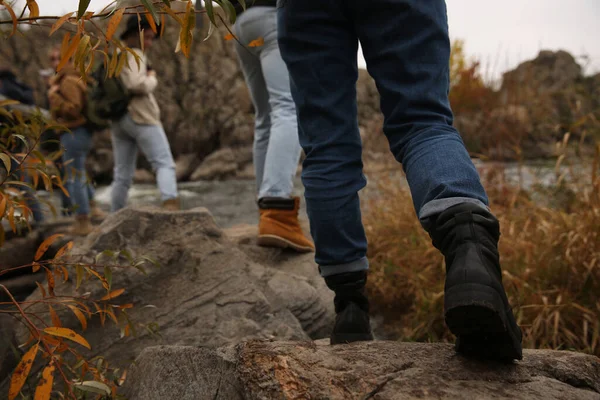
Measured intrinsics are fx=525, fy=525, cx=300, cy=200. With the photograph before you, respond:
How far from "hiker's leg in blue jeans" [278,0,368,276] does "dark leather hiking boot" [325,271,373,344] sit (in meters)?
0.03

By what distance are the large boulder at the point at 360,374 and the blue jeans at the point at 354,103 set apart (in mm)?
310

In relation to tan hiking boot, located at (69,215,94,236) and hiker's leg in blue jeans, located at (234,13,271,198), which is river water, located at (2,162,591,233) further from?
hiker's leg in blue jeans, located at (234,13,271,198)

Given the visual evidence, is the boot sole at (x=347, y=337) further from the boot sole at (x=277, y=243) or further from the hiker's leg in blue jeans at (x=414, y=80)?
the boot sole at (x=277, y=243)

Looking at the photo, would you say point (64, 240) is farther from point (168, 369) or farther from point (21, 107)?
point (168, 369)

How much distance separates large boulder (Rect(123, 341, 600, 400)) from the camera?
96 cm

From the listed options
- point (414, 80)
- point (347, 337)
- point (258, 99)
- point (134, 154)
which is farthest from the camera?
point (134, 154)

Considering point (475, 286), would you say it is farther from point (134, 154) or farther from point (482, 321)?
point (134, 154)

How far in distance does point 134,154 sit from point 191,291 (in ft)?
7.90

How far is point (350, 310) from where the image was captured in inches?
57.9

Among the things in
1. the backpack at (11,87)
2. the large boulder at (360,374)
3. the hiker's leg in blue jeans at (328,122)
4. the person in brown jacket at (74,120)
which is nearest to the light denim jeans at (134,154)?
the person in brown jacket at (74,120)

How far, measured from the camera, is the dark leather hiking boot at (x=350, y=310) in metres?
1.45

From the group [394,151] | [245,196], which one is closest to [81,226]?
[394,151]

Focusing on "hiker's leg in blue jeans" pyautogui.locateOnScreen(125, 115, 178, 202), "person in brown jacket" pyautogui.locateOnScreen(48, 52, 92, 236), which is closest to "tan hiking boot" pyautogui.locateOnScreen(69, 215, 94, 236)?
"person in brown jacket" pyautogui.locateOnScreen(48, 52, 92, 236)

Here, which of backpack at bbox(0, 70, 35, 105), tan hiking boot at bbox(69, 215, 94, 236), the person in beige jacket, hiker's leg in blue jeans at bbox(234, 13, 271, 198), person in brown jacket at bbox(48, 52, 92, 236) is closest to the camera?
hiker's leg in blue jeans at bbox(234, 13, 271, 198)
